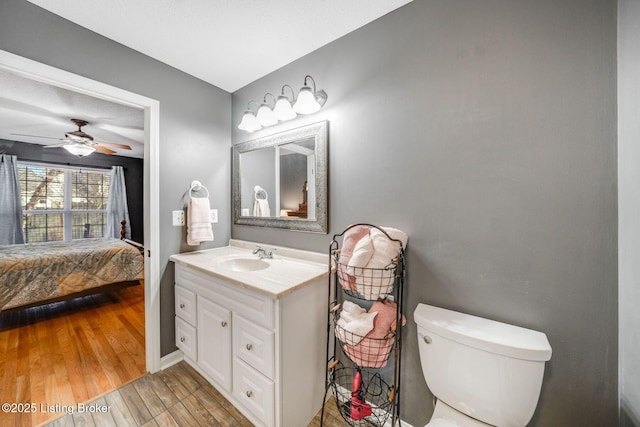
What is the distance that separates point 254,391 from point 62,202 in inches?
207

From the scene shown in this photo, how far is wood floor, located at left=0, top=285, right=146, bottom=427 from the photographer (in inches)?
59.1

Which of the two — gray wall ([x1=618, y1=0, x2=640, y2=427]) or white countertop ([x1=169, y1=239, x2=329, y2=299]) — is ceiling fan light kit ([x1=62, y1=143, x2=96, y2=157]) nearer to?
white countertop ([x1=169, y1=239, x2=329, y2=299])

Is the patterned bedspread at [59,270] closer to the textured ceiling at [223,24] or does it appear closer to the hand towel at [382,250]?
the textured ceiling at [223,24]

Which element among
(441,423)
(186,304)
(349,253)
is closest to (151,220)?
(186,304)

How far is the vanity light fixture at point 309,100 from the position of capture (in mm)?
1495

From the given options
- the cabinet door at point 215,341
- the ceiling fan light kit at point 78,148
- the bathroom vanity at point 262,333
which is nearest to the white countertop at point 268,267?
the bathroom vanity at point 262,333

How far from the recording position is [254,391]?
1249 millimetres

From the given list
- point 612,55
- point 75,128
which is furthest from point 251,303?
point 75,128

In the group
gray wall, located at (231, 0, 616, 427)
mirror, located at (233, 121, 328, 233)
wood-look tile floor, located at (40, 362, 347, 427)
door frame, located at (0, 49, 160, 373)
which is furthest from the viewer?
door frame, located at (0, 49, 160, 373)

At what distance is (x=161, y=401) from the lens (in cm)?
148

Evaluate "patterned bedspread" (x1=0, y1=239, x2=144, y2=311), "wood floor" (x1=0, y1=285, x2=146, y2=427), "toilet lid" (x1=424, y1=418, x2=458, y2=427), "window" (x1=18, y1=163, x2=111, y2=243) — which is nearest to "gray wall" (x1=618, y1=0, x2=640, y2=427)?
"toilet lid" (x1=424, y1=418, x2=458, y2=427)

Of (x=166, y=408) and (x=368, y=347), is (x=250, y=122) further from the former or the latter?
(x=166, y=408)

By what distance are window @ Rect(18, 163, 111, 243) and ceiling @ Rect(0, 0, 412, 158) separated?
2572mm

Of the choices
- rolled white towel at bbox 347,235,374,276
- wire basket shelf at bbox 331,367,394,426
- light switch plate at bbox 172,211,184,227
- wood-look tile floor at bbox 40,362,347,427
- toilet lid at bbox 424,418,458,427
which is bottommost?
wood-look tile floor at bbox 40,362,347,427
